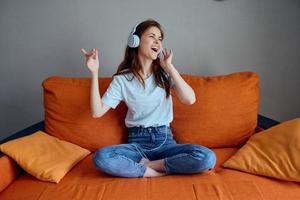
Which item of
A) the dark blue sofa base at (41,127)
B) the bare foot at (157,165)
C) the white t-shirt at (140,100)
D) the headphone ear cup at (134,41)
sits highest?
the headphone ear cup at (134,41)

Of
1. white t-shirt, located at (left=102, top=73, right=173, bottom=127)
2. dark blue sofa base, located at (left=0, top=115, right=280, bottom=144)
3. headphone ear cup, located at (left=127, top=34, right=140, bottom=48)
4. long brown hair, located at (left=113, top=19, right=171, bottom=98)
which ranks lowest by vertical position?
dark blue sofa base, located at (left=0, top=115, right=280, bottom=144)

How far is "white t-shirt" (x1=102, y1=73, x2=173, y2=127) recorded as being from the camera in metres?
1.56

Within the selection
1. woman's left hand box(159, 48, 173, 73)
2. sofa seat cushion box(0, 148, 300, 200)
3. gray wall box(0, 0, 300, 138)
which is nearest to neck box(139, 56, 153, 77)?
woman's left hand box(159, 48, 173, 73)

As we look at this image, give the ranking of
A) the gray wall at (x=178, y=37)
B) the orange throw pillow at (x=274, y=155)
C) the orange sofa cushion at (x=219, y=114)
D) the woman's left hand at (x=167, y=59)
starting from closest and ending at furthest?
the orange throw pillow at (x=274, y=155), the woman's left hand at (x=167, y=59), the orange sofa cushion at (x=219, y=114), the gray wall at (x=178, y=37)

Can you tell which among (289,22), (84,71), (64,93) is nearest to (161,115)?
(64,93)

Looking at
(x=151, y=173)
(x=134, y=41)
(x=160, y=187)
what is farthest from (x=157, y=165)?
(x=134, y=41)

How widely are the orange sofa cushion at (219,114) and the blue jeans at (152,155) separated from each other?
0.13m

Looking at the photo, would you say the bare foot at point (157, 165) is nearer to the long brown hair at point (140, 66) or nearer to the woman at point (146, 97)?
the woman at point (146, 97)

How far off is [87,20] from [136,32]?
1.72ft

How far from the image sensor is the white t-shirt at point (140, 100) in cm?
156

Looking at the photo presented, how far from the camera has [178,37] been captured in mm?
1945

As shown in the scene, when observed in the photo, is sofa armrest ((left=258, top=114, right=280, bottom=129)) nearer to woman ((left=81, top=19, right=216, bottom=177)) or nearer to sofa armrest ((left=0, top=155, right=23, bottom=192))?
woman ((left=81, top=19, right=216, bottom=177))

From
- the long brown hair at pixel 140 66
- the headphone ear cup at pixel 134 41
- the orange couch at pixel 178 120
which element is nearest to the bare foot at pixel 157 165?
the orange couch at pixel 178 120

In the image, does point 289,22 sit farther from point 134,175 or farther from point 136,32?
point 134,175
